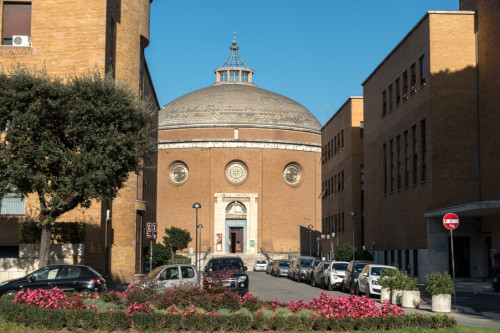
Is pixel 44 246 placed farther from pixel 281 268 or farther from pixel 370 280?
pixel 281 268

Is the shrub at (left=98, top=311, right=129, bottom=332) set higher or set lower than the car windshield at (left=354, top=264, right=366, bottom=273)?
lower

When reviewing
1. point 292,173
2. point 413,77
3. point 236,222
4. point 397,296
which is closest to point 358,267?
point 397,296

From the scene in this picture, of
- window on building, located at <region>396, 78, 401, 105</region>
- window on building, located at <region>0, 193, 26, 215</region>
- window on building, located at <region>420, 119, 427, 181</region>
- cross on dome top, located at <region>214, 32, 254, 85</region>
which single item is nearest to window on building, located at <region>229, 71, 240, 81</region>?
cross on dome top, located at <region>214, 32, 254, 85</region>

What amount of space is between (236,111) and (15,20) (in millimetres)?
58789

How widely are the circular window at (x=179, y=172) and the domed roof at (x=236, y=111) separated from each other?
4.98m

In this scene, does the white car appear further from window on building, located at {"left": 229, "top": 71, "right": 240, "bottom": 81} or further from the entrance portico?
window on building, located at {"left": 229, "top": 71, "right": 240, "bottom": 81}

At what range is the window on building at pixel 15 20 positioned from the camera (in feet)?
103

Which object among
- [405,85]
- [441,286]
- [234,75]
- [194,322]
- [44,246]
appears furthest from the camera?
[234,75]

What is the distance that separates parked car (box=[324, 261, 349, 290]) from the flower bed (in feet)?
56.9

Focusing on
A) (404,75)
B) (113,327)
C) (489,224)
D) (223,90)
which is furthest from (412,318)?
(223,90)

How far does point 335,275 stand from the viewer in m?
33.5

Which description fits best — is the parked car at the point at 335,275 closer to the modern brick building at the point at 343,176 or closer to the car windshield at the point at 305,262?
the car windshield at the point at 305,262

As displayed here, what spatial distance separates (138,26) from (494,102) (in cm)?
1957

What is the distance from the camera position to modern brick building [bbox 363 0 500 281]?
3684 cm
